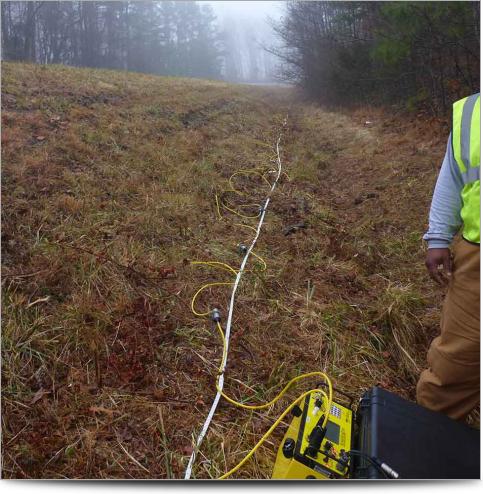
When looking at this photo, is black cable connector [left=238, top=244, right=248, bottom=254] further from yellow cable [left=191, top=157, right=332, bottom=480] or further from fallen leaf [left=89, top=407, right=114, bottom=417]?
fallen leaf [left=89, top=407, right=114, bottom=417]

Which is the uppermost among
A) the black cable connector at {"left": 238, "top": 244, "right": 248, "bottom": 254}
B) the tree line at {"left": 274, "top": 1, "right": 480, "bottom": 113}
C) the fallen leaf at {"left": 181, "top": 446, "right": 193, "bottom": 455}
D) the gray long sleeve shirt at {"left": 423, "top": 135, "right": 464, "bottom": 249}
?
the tree line at {"left": 274, "top": 1, "right": 480, "bottom": 113}

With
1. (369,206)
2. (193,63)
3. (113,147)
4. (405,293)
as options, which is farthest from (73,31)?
(405,293)

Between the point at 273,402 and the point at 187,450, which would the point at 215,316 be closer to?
the point at 273,402

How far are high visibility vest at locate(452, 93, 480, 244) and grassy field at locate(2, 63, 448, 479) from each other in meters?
1.23

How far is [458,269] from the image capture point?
1.71m

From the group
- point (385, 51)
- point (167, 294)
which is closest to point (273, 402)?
point (167, 294)

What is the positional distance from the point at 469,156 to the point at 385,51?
8.72 meters

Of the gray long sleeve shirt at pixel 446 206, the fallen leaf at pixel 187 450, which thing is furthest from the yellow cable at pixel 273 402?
the gray long sleeve shirt at pixel 446 206

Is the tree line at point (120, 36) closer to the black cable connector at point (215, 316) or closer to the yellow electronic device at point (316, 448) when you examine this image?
the black cable connector at point (215, 316)

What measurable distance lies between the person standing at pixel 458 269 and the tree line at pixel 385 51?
17.6 ft

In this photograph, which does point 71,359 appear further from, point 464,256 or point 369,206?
point 369,206

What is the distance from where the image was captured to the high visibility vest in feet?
5.14

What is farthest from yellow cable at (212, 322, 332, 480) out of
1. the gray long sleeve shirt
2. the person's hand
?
the gray long sleeve shirt

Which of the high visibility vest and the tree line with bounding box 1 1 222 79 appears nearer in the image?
the high visibility vest
